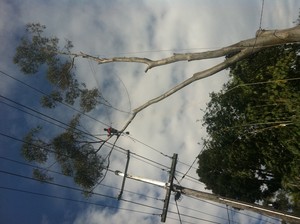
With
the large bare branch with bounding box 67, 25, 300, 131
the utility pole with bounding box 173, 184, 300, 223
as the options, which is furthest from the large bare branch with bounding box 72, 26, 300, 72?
the utility pole with bounding box 173, 184, 300, 223

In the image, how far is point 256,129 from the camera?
18844mm

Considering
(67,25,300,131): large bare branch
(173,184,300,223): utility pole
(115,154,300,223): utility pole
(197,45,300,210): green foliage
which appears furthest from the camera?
(197,45,300,210): green foliage

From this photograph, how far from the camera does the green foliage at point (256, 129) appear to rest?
16484 millimetres

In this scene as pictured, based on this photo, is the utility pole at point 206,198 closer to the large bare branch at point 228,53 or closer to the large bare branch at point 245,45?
the large bare branch at point 228,53

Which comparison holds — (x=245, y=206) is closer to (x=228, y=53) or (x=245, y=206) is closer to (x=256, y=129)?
(x=228, y=53)

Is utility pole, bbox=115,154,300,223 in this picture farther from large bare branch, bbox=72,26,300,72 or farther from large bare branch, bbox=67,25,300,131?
large bare branch, bbox=72,26,300,72

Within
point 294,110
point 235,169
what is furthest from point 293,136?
point 235,169

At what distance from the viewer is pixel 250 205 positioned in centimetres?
1082

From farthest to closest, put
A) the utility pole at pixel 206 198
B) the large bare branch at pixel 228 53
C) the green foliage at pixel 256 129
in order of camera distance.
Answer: the green foliage at pixel 256 129
the utility pole at pixel 206 198
the large bare branch at pixel 228 53

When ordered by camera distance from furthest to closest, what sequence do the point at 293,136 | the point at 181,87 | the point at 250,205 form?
the point at 293,136 < the point at 250,205 < the point at 181,87

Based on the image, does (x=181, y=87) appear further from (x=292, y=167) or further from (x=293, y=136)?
(x=292, y=167)

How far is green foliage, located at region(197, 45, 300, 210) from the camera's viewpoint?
649 inches

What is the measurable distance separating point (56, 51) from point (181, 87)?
5975 mm

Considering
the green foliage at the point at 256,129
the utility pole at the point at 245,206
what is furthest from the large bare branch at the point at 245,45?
the utility pole at the point at 245,206
